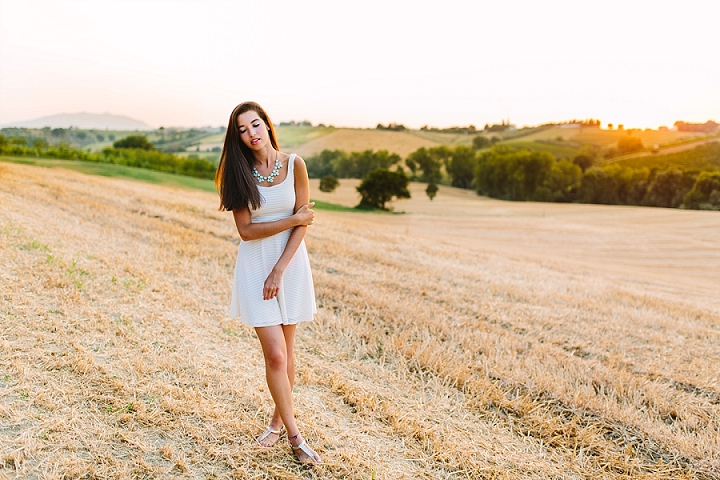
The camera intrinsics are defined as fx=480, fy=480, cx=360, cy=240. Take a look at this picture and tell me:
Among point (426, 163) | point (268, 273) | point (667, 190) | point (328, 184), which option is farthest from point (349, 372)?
point (426, 163)

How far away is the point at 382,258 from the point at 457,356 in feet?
16.5

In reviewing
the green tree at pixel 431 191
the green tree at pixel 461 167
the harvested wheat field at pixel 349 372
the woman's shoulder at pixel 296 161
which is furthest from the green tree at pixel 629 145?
the woman's shoulder at pixel 296 161

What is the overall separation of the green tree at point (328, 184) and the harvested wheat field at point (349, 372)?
3841 cm

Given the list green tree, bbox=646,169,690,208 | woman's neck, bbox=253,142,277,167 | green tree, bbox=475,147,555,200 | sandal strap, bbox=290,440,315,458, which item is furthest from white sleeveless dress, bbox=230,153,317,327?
green tree, bbox=475,147,555,200

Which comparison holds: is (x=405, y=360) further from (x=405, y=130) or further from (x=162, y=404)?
(x=405, y=130)

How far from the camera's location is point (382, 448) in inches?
141

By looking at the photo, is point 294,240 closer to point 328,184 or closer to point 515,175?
point 328,184

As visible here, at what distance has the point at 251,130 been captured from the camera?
124 inches

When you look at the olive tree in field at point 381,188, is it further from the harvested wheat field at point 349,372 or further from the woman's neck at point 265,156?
the woman's neck at point 265,156

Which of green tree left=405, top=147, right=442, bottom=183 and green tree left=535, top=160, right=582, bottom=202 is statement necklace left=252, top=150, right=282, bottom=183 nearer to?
green tree left=535, top=160, right=582, bottom=202

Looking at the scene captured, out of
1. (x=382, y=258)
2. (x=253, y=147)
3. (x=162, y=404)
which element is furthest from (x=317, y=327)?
(x=382, y=258)

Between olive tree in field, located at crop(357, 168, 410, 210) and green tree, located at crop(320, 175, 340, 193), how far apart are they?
3.86 meters

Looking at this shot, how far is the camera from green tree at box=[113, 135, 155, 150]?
4975cm

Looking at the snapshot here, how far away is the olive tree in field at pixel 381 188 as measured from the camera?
4439 cm
